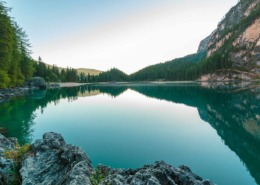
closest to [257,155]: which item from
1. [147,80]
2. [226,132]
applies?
[226,132]

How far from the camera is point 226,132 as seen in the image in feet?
57.5

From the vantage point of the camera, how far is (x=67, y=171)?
22.4 feet

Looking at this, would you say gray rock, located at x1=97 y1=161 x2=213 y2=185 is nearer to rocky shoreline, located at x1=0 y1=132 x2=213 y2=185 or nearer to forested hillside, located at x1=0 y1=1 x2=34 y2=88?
rocky shoreline, located at x1=0 y1=132 x2=213 y2=185

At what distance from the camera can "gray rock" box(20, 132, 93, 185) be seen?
572 cm

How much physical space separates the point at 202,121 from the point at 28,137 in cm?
1806

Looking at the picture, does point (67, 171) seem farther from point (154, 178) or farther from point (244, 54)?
point (244, 54)

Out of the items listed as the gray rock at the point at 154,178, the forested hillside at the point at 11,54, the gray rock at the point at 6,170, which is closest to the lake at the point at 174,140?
the gray rock at the point at 154,178

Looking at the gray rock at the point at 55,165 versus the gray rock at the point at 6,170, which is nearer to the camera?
the gray rock at the point at 55,165

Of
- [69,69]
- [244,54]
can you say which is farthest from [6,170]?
[69,69]

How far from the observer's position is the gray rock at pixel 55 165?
5.72 meters

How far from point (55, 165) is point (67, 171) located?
90 cm

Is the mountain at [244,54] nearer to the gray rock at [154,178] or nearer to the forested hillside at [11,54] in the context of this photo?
the forested hillside at [11,54]

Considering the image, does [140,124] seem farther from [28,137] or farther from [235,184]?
[235,184]

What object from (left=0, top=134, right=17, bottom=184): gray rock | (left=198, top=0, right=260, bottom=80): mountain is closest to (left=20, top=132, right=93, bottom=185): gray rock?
(left=0, top=134, right=17, bottom=184): gray rock
